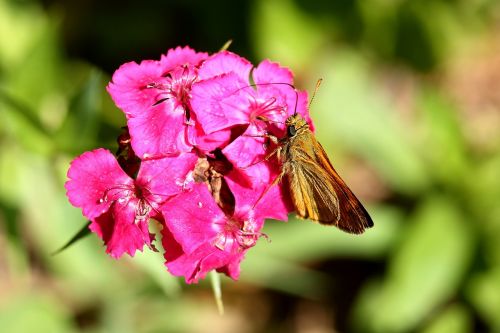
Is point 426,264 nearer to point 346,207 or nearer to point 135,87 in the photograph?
point 346,207

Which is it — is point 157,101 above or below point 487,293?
above

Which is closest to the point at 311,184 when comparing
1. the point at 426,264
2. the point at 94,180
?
the point at 94,180

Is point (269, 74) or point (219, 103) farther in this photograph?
point (269, 74)

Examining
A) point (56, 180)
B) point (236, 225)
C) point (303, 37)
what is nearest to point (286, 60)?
point (303, 37)

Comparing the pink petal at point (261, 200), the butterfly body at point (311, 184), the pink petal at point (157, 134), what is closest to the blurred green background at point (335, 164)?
the pink petal at point (157, 134)

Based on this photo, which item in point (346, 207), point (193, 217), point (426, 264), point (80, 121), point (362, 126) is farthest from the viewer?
point (362, 126)

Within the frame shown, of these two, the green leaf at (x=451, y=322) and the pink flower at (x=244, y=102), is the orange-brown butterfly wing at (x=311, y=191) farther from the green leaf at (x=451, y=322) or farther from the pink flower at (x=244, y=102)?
the green leaf at (x=451, y=322)
